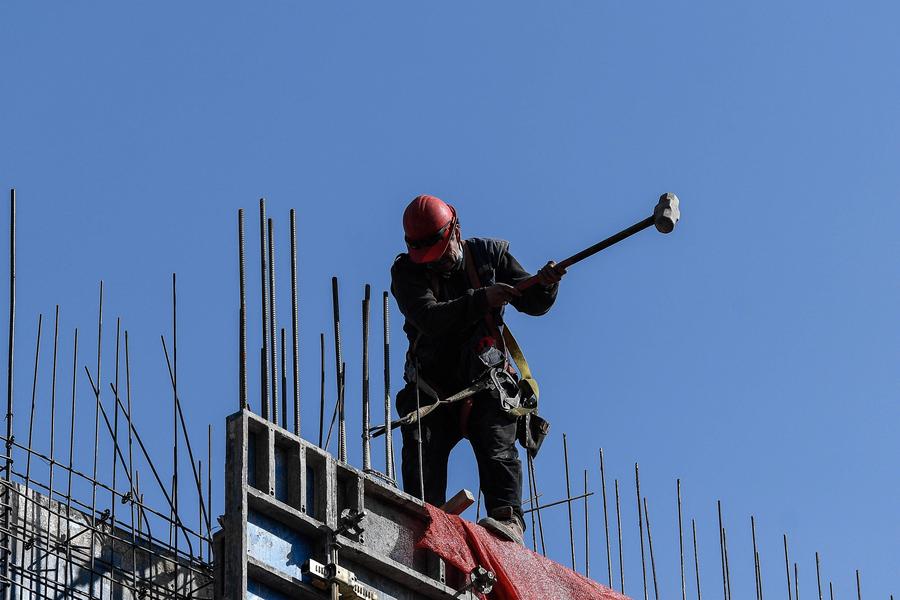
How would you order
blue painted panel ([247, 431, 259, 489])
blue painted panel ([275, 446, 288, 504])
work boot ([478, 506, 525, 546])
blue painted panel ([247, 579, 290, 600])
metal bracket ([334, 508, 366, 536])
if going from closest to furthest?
blue painted panel ([247, 579, 290, 600]), blue painted panel ([247, 431, 259, 489]), blue painted panel ([275, 446, 288, 504]), metal bracket ([334, 508, 366, 536]), work boot ([478, 506, 525, 546])

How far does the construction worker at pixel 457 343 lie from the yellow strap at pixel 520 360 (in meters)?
0.10

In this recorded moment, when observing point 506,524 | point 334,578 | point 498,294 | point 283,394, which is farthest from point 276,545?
point 498,294

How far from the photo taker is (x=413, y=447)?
1639 cm

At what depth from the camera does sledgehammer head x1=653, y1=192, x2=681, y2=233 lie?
15789 mm

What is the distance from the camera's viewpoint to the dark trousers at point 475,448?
1617 centimetres

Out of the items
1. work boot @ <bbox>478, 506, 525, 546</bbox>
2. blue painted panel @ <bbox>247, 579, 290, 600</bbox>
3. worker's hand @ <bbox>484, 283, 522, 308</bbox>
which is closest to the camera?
blue painted panel @ <bbox>247, 579, 290, 600</bbox>

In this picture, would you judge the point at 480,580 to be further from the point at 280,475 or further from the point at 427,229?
the point at 427,229

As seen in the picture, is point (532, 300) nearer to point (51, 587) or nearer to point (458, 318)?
point (458, 318)

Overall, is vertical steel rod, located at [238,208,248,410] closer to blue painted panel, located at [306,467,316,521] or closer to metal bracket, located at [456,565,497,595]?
blue painted panel, located at [306,467,316,521]

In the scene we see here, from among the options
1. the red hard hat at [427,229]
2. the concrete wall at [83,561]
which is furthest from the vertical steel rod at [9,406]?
the red hard hat at [427,229]

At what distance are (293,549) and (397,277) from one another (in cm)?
346

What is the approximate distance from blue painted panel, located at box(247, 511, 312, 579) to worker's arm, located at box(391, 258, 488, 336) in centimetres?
291

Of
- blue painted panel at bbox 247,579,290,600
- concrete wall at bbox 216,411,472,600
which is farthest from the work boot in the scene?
blue painted panel at bbox 247,579,290,600

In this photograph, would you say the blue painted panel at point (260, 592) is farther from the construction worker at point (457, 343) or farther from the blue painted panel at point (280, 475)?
the construction worker at point (457, 343)
